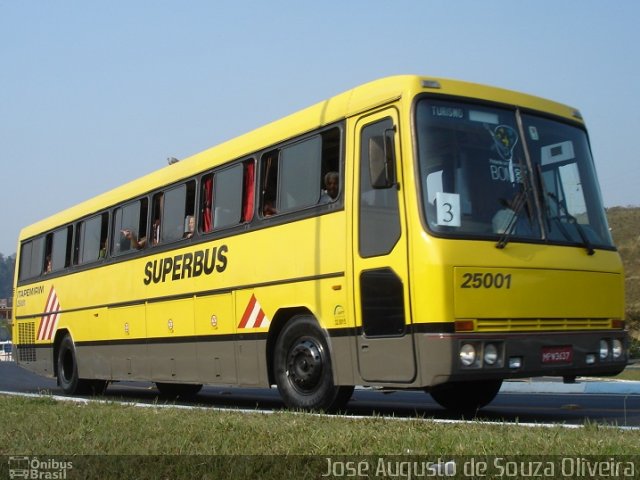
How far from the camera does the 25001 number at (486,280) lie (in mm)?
8805

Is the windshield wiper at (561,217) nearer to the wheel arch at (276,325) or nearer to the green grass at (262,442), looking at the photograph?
the green grass at (262,442)

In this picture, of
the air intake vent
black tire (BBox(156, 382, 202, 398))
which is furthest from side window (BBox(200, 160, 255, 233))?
the air intake vent

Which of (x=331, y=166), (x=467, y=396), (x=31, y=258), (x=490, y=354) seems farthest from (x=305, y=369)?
(x=31, y=258)

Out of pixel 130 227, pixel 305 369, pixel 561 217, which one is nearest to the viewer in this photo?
pixel 561 217

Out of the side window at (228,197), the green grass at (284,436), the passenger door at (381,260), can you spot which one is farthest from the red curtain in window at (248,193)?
the green grass at (284,436)

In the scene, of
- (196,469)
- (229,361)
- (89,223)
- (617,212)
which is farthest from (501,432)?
(617,212)

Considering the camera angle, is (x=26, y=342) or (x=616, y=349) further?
(x=26, y=342)

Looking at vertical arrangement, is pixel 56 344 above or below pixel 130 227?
below

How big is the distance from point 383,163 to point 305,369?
2.57 meters

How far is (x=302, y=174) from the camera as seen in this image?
10.8 meters

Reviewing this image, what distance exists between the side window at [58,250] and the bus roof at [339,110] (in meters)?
3.74

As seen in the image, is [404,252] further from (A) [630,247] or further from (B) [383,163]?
(A) [630,247]

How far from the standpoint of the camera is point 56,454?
6750mm

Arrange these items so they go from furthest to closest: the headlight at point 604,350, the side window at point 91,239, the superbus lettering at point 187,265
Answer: the side window at point 91,239
the superbus lettering at point 187,265
the headlight at point 604,350
